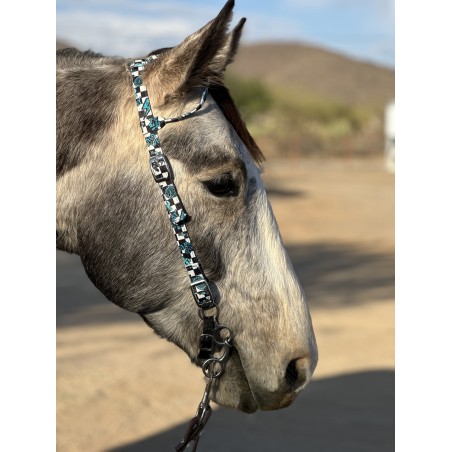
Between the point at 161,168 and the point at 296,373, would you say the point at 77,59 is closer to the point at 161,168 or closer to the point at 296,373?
the point at 161,168

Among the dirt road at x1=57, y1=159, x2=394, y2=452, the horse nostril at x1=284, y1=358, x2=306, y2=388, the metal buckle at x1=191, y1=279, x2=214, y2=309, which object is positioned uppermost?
the metal buckle at x1=191, y1=279, x2=214, y2=309

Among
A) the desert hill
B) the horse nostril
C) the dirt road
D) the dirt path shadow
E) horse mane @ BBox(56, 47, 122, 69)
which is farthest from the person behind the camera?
the desert hill

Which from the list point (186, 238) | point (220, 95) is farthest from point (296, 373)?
point (220, 95)

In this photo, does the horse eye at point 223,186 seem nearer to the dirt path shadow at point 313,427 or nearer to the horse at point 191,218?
the horse at point 191,218

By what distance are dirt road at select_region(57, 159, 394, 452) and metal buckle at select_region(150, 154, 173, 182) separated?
2749 mm

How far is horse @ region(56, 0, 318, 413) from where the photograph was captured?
6.73 feet

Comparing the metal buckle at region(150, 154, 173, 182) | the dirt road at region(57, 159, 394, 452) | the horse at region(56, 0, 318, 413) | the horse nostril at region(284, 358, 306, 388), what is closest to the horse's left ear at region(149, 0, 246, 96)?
the horse at region(56, 0, 318, 413)

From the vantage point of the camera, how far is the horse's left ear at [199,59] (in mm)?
1960

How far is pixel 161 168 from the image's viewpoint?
204 cm

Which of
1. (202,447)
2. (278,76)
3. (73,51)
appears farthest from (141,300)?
(278,76)

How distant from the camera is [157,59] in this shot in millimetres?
2139

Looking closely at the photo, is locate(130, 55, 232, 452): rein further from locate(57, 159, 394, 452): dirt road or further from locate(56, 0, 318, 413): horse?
locate(57, 159, 394, 452): dirt road
